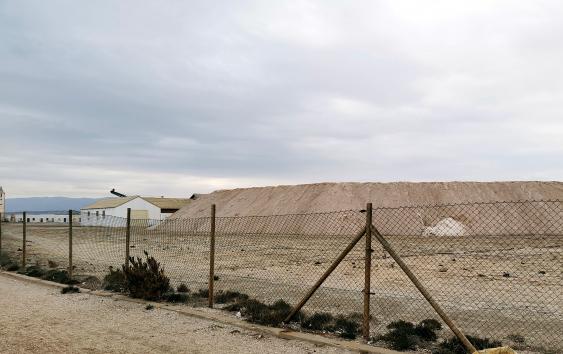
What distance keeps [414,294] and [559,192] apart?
52.1m

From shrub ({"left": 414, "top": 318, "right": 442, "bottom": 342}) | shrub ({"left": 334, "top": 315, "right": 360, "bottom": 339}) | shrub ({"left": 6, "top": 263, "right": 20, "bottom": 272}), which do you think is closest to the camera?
shrub ({"left": 414, "top": 318, "right": 442, "bottom": 342})

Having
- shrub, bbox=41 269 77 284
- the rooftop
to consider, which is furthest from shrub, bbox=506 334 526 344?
the rooftop

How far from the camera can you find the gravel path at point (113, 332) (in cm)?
664

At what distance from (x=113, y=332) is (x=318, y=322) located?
3084 mm

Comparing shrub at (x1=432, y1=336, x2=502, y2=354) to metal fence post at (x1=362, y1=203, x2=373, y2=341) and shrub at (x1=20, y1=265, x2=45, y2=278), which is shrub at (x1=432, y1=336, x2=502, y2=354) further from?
shrub at (x1=20, y1=265, x2=45, y2=278)

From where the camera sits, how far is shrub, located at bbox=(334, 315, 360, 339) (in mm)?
7099

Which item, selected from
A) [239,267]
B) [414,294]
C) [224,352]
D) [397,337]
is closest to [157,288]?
[224,352]

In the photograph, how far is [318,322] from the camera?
7.71m

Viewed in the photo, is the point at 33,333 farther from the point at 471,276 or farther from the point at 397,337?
the point at 471,276

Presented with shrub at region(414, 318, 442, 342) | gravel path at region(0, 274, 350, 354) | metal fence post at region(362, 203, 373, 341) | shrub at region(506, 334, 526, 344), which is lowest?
gravel path at region(0, 274, 350, 354)

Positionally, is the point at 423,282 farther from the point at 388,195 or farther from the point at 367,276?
the point at 388,195

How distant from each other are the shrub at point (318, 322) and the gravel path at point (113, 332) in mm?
735

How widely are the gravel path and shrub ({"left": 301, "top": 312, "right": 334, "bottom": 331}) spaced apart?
0.73m

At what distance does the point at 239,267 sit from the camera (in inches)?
732
